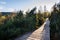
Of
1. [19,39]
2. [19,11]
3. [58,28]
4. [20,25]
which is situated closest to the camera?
[19,39]

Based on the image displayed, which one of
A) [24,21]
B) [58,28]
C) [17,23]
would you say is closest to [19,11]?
[24,21]

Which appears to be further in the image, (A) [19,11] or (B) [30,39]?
(A) [19,11]

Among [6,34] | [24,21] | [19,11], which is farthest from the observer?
[19,11]

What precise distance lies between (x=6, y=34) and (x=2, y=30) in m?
0.30

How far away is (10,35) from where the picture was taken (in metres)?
7.66

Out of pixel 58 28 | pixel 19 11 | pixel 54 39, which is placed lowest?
pixel 54 39

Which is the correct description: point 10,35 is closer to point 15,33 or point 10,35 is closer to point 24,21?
point 15,33

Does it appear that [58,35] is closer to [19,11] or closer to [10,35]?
[10,35]

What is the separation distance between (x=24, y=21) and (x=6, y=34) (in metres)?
4.10

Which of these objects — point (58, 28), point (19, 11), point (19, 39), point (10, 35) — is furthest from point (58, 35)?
point (19, 11)

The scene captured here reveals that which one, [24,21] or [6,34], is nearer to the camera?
[6,34]

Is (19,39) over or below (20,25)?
below

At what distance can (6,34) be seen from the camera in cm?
738

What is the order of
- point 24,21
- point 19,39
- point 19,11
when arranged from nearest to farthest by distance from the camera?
point 19,39, point 24,21, point 19,11
